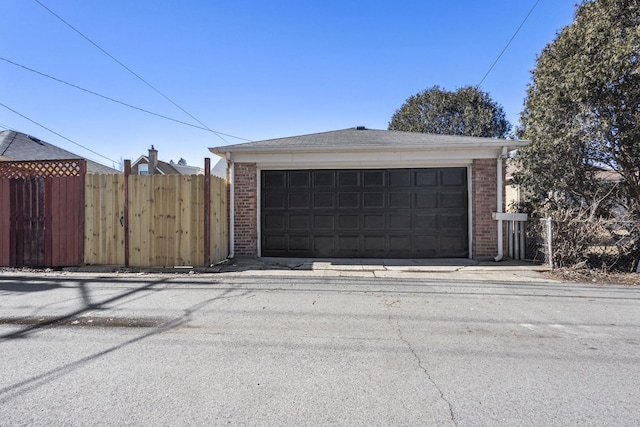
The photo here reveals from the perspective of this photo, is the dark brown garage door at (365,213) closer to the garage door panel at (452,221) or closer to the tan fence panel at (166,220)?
the garage door panel at (452,221)

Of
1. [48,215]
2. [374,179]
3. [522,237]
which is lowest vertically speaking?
[522,237]

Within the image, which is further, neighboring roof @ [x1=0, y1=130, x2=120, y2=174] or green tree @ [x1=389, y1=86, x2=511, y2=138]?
green tree @ [x1=389, y1=86, x2=511, y2=138]

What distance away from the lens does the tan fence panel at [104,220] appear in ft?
28.2

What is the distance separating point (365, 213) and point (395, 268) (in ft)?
6.75

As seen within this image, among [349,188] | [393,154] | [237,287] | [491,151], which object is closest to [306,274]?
[237,287]

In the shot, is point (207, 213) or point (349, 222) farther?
point (349, 222)

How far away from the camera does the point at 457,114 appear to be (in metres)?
27.4

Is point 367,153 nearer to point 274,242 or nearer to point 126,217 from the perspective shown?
point 274,242

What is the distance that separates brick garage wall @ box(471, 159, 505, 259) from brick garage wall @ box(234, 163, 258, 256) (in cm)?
587

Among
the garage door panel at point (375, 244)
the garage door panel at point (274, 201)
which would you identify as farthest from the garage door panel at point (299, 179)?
the garage door panel at point (375, 244)

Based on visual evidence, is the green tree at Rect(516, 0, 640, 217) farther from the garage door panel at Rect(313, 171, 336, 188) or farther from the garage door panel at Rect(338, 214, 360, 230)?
the garage door panel at Rect(313, 171, 336, 188)

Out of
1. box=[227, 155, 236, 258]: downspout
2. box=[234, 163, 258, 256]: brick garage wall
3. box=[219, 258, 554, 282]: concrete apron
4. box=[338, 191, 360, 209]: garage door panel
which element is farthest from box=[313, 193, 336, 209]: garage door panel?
box=[227, 155, 236, 258]: downspout

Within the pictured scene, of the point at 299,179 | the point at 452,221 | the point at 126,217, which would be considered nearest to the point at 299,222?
the point at 299,179

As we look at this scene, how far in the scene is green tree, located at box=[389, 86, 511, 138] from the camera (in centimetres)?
2672
